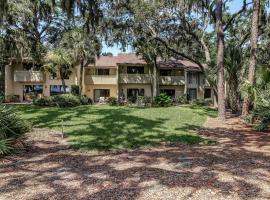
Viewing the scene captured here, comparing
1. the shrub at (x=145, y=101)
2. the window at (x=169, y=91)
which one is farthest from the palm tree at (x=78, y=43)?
the window at (x=169, y=91)

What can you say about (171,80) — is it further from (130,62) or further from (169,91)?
(130,62)

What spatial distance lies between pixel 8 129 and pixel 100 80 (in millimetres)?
34603

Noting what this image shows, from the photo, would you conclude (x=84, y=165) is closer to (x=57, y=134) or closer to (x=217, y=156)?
(x=217, y=156)

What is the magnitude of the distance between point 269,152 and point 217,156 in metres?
1.90

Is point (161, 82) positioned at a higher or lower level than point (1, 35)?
lower

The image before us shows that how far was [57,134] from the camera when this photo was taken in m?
13.6

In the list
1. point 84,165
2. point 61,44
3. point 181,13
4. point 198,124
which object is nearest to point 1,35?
point 61,44

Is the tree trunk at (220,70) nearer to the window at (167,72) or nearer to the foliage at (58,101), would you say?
the foliage at (58,101)

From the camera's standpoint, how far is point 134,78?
1762 inches

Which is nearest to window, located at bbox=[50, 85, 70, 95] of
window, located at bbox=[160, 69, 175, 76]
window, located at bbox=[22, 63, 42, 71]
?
window, located at bbox=[22, 63, 42, 71]

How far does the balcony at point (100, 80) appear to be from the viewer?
44719 millimetres

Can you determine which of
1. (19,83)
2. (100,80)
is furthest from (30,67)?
(100,80)

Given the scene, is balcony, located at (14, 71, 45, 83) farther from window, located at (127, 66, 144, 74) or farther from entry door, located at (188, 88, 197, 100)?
entry door, located at (188, 88, 197, 100)

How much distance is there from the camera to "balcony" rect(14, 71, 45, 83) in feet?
140
